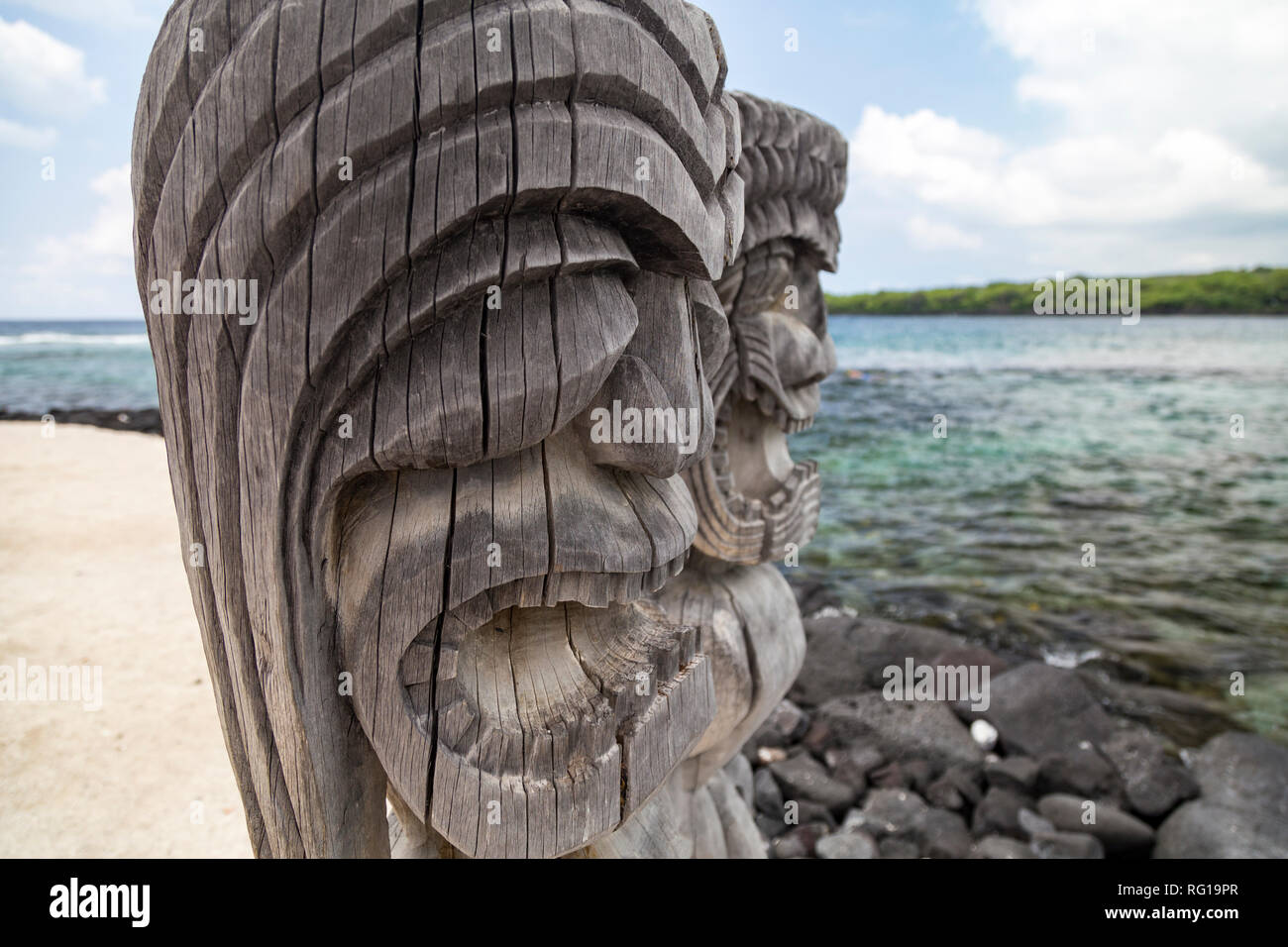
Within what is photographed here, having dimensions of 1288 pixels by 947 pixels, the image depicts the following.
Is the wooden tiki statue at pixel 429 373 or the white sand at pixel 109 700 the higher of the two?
the wooden tiki statue at pixel 429 373

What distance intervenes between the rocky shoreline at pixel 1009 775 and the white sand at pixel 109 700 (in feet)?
8.40

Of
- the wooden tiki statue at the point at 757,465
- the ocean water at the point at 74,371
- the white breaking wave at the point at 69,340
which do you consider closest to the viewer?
the wooden tiki statue at the point at 757,465

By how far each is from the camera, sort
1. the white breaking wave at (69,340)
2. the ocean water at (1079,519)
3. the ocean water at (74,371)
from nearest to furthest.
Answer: the ocean water at (1079,519), the ocean water at (74,371), the white breaking wave at (69,340)

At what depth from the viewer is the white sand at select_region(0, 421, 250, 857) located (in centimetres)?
348

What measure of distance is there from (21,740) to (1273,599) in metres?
9.21

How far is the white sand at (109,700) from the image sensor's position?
3.48 meters

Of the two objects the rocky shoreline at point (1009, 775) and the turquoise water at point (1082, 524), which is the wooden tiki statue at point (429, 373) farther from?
the turquoise water at point (1082, 524)

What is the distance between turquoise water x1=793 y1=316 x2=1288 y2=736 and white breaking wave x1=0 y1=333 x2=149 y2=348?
5236 cm

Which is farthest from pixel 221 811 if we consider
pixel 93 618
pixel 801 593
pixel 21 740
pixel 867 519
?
pixel 867 519

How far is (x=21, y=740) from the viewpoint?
400 cm

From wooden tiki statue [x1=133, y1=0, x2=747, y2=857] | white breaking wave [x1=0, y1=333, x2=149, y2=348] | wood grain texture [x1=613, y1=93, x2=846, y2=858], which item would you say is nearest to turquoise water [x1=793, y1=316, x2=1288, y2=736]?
wood grain texture [x1=613, y1=93, x2=846, y2=858]

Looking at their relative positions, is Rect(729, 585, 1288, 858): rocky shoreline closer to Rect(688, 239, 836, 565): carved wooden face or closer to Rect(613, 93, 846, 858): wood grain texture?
Rect(613, 93, 846, 858): wood grain texture

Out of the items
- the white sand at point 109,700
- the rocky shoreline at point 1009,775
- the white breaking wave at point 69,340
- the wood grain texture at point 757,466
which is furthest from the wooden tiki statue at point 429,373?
the white breaking wave at point 69,340

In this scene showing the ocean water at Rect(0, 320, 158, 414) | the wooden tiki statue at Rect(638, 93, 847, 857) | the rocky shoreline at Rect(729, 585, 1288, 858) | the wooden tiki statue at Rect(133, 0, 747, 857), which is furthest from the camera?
the ocean water at Rect(0, 320, 158, 414)
